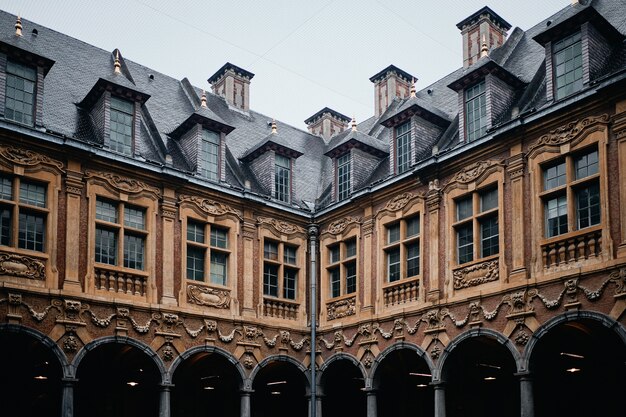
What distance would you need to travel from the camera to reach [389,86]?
27.3m

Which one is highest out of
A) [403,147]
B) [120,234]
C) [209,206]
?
[403,147]

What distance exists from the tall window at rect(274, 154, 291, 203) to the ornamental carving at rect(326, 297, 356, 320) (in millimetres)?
3286

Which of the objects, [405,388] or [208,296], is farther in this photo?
[405,388]

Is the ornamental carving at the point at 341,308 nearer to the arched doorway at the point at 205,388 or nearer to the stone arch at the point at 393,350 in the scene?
the stone arch at the point at 393,350

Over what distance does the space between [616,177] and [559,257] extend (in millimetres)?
1958

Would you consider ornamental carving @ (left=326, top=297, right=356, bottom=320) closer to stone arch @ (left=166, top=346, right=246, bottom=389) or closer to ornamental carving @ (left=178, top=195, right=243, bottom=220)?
stone arch @ (left=166, top=346, right=246, bottom=389)

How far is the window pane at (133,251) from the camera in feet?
64.3

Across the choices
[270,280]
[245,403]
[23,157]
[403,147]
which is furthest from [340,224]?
[23,157]

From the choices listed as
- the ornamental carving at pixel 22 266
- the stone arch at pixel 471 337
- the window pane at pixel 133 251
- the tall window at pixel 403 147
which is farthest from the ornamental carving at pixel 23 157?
the stone arch at pixel 471 337

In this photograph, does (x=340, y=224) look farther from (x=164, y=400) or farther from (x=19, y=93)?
(x=19, y=93)

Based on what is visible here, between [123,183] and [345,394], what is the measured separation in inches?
354

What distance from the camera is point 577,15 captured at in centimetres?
1711

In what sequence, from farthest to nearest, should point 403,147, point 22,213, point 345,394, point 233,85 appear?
1. point 233,85
2. point 345,394
3. point 403,147
4. point 22,213

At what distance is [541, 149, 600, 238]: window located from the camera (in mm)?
16422
